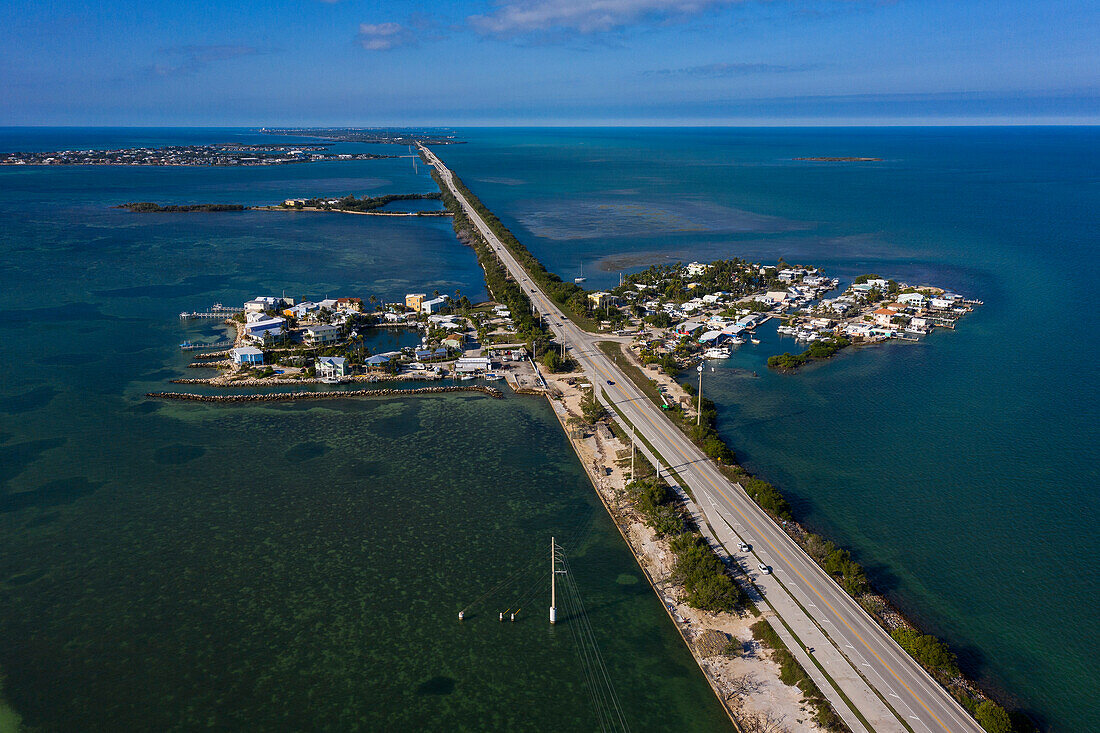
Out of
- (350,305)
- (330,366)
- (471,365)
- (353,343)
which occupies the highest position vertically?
(350,305)

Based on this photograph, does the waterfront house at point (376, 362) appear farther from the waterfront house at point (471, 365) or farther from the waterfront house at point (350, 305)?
the waterfront house at point (350, 305)

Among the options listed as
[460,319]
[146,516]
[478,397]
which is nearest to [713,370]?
[478,397]

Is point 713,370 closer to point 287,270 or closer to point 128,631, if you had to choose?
point 128,631

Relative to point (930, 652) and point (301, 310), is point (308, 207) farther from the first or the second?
point (930, 652)

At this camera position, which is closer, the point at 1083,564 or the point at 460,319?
the point at 1083,564

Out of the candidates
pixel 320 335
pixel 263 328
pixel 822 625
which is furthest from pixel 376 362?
pixel 822 625

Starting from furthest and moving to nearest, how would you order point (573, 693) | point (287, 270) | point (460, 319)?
point (287, 270) → point (460, 319) → point (573, 693)
